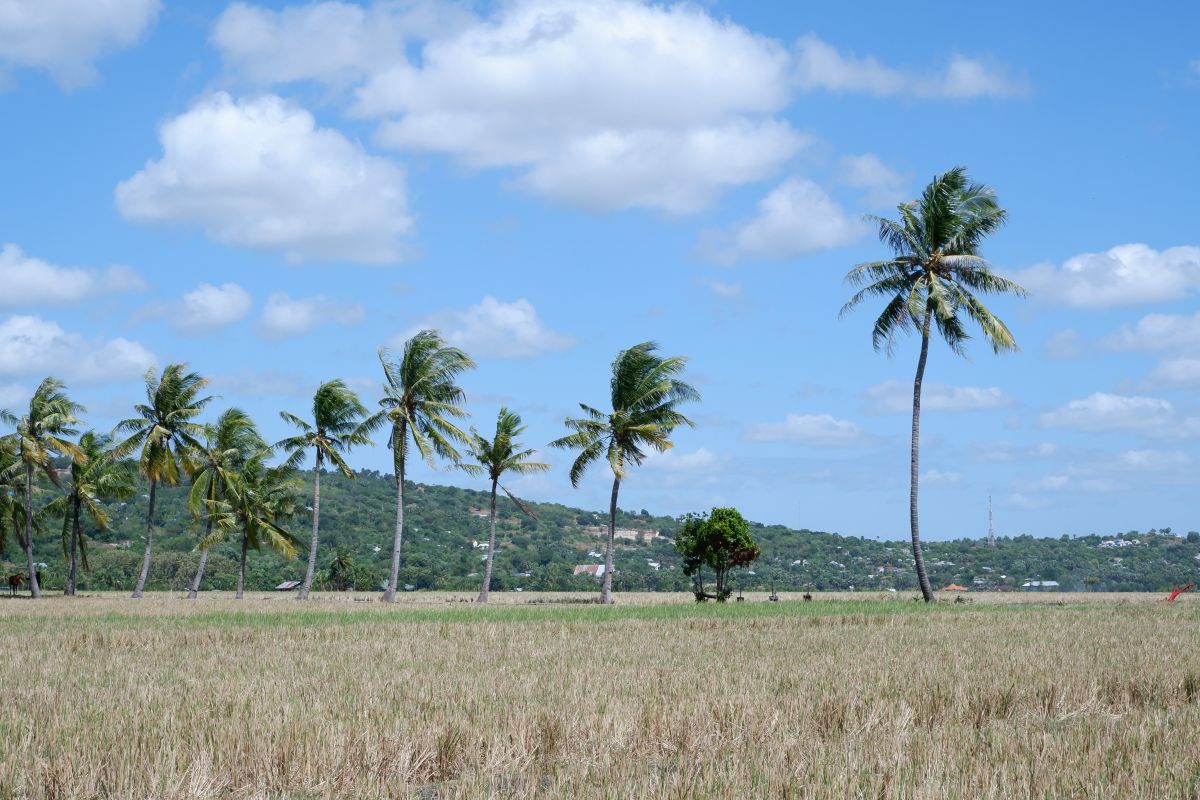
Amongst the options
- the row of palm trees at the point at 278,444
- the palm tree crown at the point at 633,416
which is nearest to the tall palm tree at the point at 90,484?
the row of palm trees at the point at 278,444

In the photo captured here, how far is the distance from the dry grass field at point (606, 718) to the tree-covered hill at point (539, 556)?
53064mm

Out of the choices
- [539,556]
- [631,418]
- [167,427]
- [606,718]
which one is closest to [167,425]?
[167,427]

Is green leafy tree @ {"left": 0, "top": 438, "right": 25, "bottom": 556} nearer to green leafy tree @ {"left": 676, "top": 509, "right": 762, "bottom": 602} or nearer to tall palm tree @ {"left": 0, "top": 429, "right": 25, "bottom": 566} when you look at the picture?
tall palm tree @ {"left": 0, "top": 429, "right": 25, "bottom": 566}

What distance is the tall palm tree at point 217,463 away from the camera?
163 ft

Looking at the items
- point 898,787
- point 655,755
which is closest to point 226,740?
point 655,755

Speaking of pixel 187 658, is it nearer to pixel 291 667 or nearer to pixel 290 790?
pixel 291 667

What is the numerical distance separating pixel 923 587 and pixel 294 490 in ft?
110

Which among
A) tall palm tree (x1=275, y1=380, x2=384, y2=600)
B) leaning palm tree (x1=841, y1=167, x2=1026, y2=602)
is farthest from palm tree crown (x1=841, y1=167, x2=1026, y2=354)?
tall palm tree (x1=275, y1=380, x2=384, y2=600)

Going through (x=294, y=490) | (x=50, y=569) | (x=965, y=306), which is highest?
(x=965, y=306)

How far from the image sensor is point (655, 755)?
352 inches

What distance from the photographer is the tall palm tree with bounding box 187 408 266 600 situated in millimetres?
49562

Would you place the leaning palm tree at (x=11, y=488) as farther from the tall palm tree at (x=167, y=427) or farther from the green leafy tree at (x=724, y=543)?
the green leafy tree at (x=724, y=543)

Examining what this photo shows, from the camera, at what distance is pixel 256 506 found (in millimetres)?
53562

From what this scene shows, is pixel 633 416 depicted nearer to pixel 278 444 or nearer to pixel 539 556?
pixel 278 444
